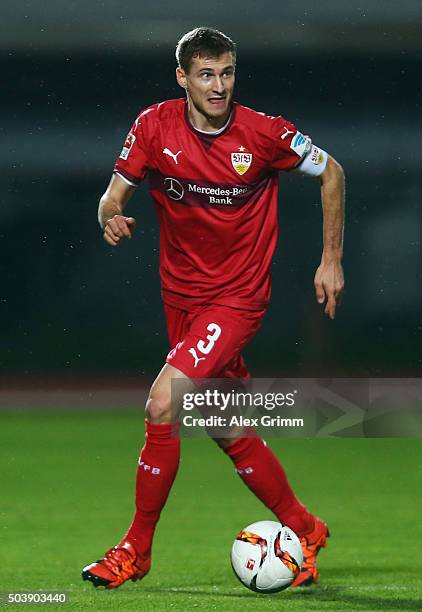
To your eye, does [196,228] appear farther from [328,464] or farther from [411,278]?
[411,278]

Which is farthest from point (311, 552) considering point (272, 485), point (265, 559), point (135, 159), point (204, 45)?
point (204, 45)

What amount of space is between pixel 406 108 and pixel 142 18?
356 cm

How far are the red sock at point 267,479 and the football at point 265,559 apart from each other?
373mm

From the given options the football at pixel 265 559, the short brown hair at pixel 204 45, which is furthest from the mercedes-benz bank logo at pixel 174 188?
the football at pixel 265 559

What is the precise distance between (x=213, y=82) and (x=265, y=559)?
1699mm

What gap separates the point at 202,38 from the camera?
4.68 metres

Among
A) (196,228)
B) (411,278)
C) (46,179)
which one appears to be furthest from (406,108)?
(196,228)

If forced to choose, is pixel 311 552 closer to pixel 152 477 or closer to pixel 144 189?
pixel 152 477

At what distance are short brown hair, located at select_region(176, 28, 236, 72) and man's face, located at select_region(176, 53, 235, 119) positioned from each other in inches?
0.7

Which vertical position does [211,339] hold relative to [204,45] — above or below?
below

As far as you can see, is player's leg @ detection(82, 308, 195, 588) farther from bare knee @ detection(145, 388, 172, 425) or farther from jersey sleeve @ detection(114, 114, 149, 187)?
jersey sleeve @ detection(114, 114, 149, 187)

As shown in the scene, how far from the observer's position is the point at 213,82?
4.68m

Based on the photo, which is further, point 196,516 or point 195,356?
point 196,516

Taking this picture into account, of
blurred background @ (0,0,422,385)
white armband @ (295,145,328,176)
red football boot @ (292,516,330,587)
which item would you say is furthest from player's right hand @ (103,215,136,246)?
blurred background @ (0,0,422,385)
